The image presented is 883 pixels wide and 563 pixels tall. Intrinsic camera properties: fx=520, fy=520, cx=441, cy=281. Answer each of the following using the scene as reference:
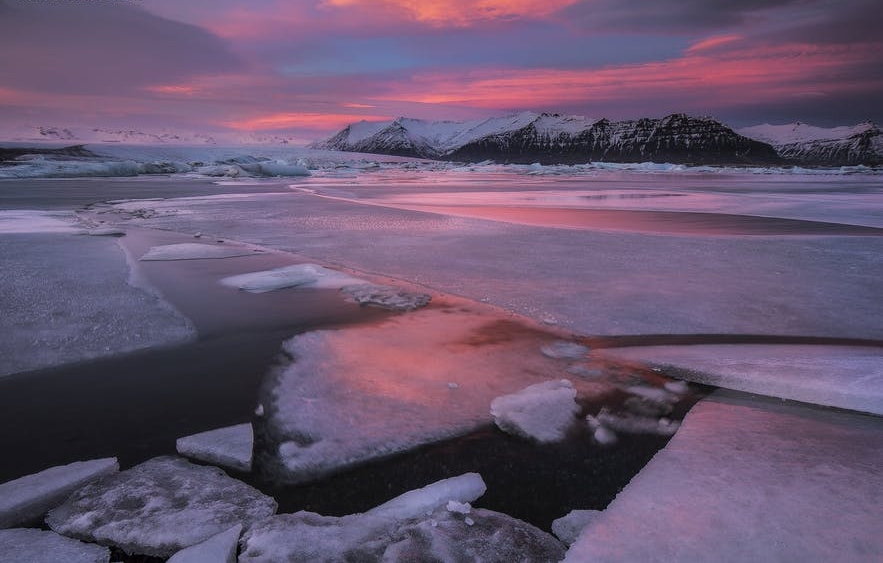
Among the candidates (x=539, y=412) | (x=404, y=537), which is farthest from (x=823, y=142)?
(x=404, y=537)

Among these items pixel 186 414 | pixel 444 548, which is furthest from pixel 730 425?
pixel 186 414

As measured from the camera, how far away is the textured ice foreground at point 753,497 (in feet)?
Result: 4.43

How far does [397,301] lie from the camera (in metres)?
3.73

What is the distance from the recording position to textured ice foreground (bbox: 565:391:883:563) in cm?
135

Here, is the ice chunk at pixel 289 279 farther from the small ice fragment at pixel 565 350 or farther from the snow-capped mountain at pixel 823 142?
the snow-capped mountain at pixel 823 142

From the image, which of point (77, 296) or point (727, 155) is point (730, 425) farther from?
point (727, 155)

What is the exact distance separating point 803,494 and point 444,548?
1.10 metres

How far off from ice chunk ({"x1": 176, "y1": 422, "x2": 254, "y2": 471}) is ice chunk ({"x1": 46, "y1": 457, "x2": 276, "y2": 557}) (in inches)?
2.3

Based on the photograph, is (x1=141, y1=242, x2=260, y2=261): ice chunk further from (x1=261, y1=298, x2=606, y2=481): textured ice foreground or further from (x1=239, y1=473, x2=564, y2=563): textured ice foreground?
(x1=239, y1=473, x2=564, y2=563): textured ice foreground

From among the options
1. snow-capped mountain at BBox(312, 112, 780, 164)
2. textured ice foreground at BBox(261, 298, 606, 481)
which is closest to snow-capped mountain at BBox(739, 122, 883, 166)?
snow-capped mountain at BBox(312, 112, 780, 164)

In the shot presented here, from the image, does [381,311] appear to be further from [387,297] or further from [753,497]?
[753,497]

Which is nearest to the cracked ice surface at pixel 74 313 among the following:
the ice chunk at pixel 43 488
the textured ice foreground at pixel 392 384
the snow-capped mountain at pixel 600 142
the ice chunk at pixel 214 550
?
the textured ice foreground at pixel 392 384

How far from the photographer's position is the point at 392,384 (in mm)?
2414

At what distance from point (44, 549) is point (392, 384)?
1.34m
